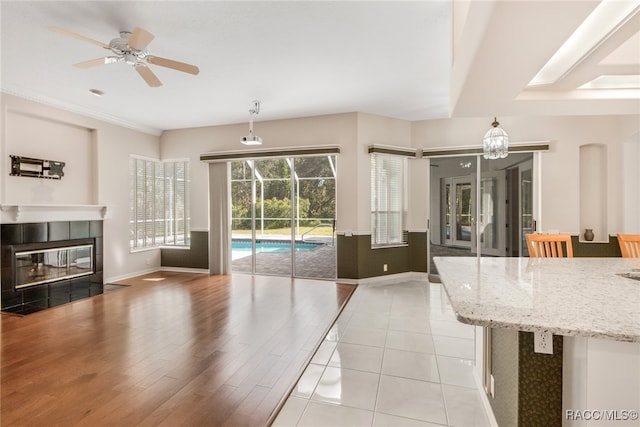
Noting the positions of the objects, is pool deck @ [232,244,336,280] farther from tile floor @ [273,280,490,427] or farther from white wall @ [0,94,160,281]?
tile floor @ [273,280,490,427]

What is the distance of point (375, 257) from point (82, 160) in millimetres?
5313

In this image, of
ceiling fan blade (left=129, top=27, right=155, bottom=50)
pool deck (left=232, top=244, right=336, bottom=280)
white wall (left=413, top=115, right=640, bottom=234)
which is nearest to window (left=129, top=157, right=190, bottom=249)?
pool deck (left=232, top=244, right=336, bottom=280)

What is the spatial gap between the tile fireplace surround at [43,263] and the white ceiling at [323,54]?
1.89 metres

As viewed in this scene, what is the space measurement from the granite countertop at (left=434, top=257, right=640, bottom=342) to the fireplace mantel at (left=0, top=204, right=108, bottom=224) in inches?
208

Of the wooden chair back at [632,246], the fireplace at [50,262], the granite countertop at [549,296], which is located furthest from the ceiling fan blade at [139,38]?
the wooden chair back at [632,246]

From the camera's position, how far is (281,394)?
216 centimetres

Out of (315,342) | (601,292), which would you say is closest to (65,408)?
(315,342)

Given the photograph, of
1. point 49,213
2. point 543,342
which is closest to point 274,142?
point 49,213

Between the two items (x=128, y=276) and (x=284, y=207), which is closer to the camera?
(x=128, y=276)

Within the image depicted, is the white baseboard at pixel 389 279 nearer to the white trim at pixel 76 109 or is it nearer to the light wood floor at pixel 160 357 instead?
the light wood floor at pixel 160 357

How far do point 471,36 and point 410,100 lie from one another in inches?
126

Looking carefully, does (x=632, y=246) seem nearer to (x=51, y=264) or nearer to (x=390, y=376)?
(x=390, y=376)

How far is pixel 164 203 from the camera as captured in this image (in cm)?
645

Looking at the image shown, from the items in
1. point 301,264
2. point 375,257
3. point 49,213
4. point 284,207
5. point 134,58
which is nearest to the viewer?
point 134,58
